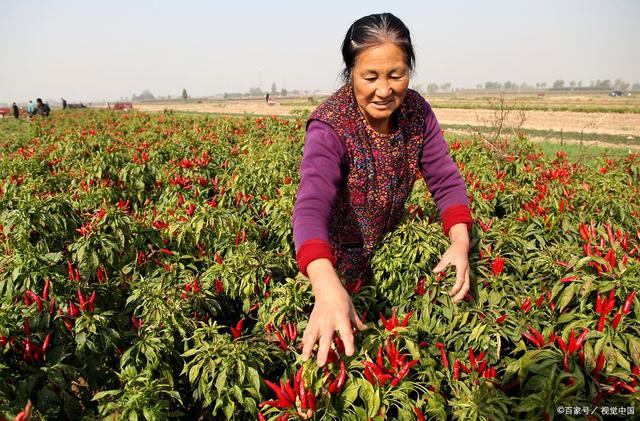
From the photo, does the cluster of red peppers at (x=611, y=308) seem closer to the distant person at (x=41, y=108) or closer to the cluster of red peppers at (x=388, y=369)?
the cluster of red peppers at (x=388, y=369)

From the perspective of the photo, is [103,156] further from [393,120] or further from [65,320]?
[393,120]

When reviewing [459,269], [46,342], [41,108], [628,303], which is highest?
[41,108]

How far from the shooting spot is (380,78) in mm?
1546

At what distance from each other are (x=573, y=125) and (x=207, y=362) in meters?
29.8

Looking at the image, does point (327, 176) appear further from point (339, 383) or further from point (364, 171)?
point (339, 383)

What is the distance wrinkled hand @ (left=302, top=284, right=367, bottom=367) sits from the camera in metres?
1.06

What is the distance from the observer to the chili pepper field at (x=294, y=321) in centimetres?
151

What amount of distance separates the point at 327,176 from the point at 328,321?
0.60m

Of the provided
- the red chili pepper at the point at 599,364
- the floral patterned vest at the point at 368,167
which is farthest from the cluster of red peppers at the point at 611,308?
the floral patterned vest at the point at 368,167

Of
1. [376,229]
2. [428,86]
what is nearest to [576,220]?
[376,229]

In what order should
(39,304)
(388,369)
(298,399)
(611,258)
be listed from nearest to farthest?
(298,399) < (388,369) < (611,258) < (39,304)

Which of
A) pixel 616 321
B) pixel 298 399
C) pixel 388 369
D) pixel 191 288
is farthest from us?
pixel 191 288

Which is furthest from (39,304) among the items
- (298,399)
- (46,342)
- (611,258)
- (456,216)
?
(611,258)

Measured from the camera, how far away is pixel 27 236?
3.17 metres
